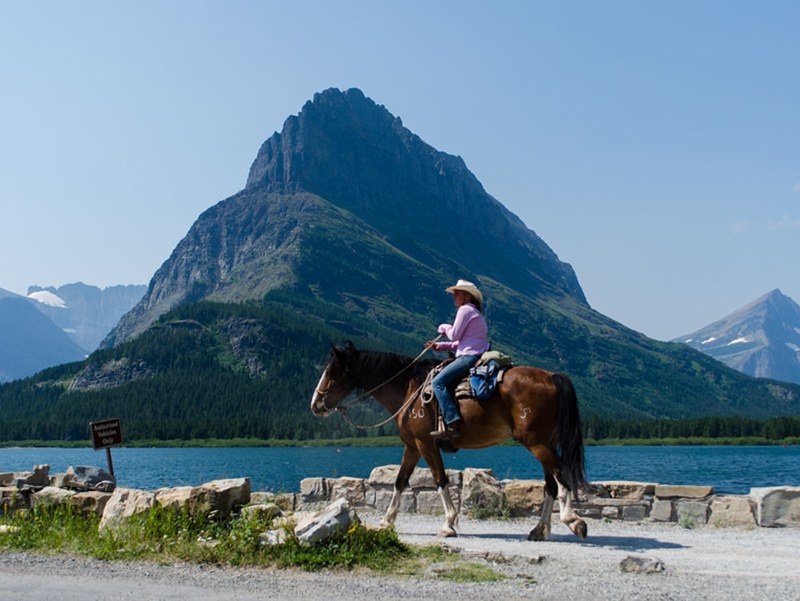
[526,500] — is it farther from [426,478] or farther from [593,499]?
[426,478]

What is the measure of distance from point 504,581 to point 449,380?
12.4 feet

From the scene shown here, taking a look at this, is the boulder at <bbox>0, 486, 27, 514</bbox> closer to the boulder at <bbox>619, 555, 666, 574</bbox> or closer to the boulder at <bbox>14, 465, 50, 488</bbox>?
the boulder at <bbox>14, 465, 50, 488</bbox>

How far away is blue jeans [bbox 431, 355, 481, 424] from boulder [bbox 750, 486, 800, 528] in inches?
224

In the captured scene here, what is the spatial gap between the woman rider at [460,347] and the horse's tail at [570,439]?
150cm

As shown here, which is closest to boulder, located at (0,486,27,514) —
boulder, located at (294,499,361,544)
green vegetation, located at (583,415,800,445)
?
boulder, located at (294,499,361,544)

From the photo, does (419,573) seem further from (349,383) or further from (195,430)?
(195,430)

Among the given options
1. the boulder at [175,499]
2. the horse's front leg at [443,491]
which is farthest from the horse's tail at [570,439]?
the boulder at [175,499]

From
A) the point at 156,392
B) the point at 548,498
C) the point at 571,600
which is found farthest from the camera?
the point at 156,392

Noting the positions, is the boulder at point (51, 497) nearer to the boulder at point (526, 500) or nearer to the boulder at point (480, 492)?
the boulder at point (480, 492)

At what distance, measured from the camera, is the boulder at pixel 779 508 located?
1195cm

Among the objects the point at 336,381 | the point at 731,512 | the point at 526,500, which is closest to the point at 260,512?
the point at 336,381

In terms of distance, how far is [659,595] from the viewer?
23.7ft

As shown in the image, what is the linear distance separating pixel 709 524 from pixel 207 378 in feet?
636

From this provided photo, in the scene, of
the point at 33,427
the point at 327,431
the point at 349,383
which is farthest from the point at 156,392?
the point at 349,383
